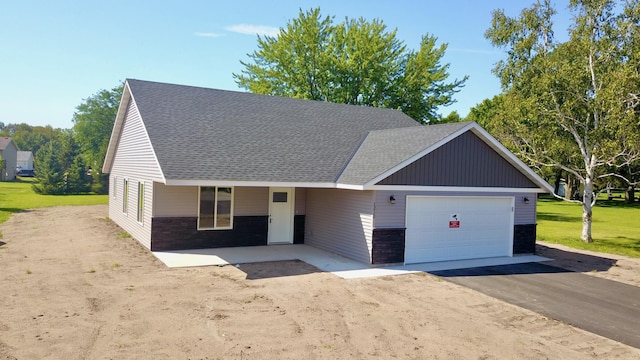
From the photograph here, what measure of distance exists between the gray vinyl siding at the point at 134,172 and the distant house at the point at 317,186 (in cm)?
10

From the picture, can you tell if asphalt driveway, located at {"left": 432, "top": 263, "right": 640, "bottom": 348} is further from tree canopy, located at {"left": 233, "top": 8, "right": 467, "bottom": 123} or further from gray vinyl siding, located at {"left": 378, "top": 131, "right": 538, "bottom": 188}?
tree canopy, located at {"left": 233, "top": 8, "right": 467, "bottom": 123}

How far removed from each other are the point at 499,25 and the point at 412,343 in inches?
755

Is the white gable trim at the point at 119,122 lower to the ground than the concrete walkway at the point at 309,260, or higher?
higher

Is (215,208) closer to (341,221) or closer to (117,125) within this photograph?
(341,221)

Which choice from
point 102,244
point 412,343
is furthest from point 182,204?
point 412,343

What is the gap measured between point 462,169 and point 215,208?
26.5ft

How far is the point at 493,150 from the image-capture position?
15.0m

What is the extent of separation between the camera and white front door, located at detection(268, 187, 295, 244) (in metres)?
16.3

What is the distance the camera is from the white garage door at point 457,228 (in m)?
13.9

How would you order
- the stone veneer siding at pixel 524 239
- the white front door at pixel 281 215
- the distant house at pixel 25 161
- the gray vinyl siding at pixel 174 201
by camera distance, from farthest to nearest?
the distant house at pixel 25 161
the white front door at pixel 281 215
the stone veneer siding at pixel 524 239
the gray vinyl siding at pixel 174 201

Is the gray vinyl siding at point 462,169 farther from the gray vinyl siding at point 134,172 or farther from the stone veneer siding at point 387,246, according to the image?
the gray vinyl siding at point 134,172

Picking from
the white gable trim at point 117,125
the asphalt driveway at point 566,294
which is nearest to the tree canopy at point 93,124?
the white gable trim at point 117,125

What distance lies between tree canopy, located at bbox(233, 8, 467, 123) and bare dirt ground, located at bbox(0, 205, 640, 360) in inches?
963

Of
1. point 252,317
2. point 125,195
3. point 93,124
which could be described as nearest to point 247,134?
point 125,195
